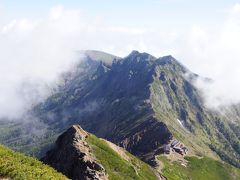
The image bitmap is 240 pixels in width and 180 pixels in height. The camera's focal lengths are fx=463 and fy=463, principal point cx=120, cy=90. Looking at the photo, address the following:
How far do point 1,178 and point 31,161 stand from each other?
124 ft

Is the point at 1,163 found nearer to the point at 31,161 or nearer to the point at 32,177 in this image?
Answer: the point at 32,177

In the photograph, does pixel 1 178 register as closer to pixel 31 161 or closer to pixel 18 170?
pixel 18 170

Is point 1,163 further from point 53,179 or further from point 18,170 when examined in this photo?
point 53,179

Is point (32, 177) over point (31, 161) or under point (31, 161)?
under

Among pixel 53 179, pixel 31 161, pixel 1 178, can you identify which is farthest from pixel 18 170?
pixel 31 161

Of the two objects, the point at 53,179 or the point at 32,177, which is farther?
the point at 53,179

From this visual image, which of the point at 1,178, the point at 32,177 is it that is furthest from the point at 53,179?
the point at 1,178

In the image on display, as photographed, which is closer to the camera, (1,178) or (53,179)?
(1,178)

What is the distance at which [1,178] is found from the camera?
110 meters

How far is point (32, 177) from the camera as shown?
383ft

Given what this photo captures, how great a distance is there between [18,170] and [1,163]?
602 cm

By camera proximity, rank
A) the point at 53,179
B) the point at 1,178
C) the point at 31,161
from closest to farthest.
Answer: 1. the point at 1,178
2. the point at 53,179
3. the point at 31,161

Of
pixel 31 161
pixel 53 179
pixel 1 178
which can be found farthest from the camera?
pixel 31 161

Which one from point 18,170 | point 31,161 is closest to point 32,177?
point 18,170
